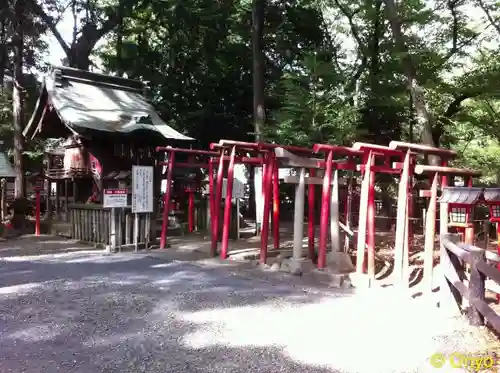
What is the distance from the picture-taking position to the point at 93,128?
1116 cm

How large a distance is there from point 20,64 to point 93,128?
6.09 meters

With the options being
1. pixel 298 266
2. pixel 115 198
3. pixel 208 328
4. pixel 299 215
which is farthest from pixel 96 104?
pixel 208 328

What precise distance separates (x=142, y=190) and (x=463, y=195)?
6793 millimetres

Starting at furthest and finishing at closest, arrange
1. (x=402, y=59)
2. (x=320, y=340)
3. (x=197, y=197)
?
(x=197, y=197) → (x=402, y=59) → (x=320, y=340)

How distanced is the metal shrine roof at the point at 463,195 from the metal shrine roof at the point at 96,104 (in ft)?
25.7

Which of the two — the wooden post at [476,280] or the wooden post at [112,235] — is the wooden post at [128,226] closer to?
the wooden post at [112,235]

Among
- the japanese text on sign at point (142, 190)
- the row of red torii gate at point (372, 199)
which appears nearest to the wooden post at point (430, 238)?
the row of red torii gate at point (372, 199)

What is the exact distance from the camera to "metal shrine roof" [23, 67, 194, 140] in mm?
11594

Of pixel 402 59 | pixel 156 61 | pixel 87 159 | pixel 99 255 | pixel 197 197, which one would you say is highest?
pixel 156 61

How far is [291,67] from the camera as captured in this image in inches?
725

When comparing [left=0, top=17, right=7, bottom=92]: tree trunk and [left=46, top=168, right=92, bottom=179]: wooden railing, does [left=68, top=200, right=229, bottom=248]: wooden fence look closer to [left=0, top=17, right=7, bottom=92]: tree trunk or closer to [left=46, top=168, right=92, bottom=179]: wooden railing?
[left=46, top=168, right=92, bottom=179]: wooden railing

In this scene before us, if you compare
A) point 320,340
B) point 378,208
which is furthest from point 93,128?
point 378,208

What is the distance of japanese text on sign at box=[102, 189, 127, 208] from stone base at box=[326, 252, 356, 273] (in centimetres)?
470

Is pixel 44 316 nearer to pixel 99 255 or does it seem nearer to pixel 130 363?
pixel 130 363
